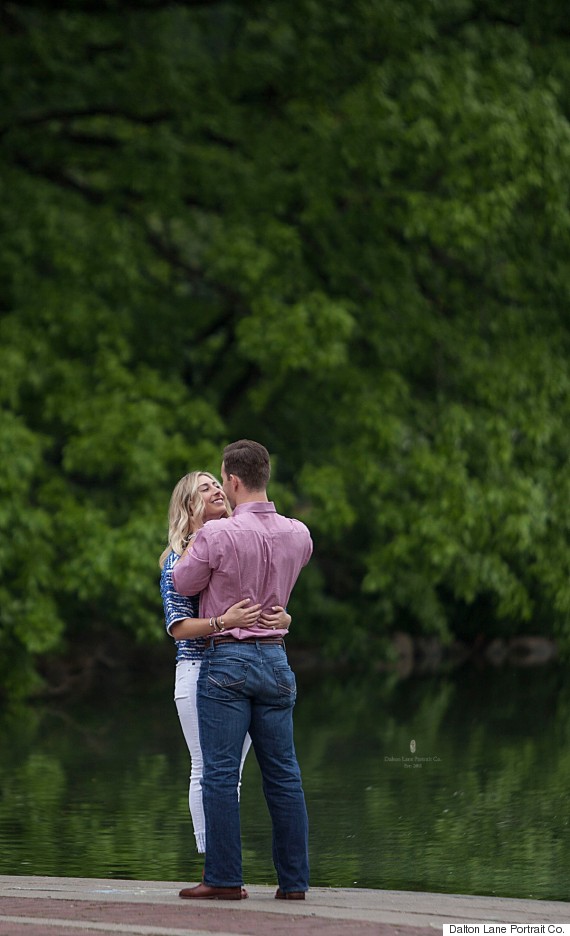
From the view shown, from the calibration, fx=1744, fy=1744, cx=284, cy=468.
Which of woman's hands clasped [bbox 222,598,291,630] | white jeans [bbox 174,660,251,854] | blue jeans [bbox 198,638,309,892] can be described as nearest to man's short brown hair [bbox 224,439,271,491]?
woman's hands clasped [bbox 222,598,291,630]

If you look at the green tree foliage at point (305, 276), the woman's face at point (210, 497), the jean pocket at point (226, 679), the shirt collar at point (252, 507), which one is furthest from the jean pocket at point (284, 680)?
the green tree foliage at point (305, 276)

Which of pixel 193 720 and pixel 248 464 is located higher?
pixel 248 464

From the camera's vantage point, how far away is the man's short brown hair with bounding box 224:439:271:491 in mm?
6996

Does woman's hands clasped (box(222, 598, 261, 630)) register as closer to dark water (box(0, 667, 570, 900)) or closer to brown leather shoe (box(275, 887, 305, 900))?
brown leather shoe (box(275, 887, 305, 900))

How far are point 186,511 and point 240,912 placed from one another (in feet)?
5.64

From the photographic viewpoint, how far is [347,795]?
12.9 m

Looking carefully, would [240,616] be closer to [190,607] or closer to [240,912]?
[190,607]

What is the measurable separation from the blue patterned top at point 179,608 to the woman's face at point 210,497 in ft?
0.77

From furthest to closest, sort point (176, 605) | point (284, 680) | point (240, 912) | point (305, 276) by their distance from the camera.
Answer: point (305, 276) < point (176, 605) < point (284, 680) < point (240, 912)

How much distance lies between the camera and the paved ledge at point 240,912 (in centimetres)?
591

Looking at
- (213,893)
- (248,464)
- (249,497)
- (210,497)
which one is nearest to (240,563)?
(249,497)

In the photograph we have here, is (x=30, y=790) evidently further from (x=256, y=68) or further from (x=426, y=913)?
(x=256, y=68)

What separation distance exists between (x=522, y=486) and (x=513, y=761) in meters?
4.02

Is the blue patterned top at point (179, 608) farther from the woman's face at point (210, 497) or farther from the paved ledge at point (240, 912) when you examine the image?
the paved ledge at point (240, 912)
